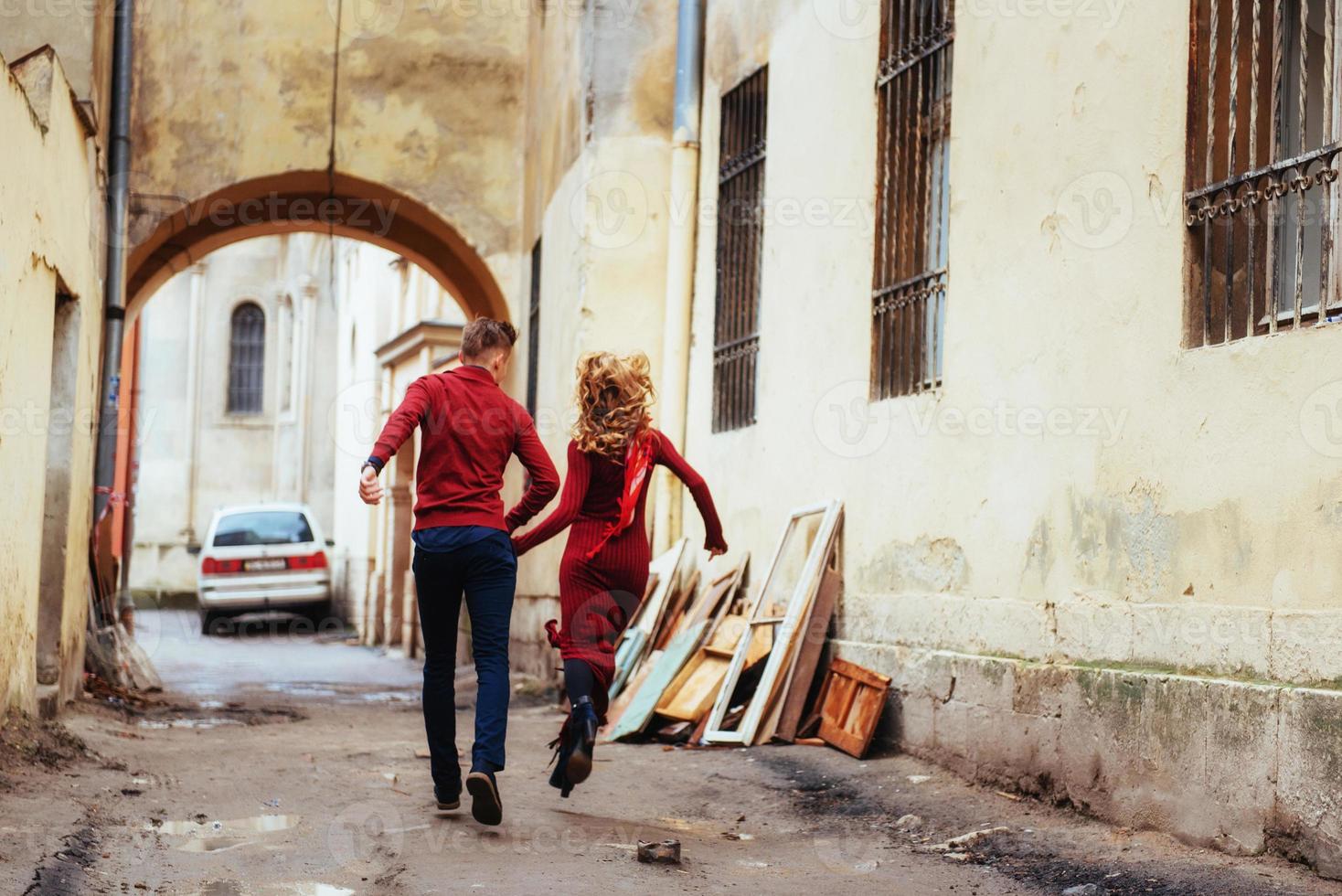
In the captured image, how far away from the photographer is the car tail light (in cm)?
2445

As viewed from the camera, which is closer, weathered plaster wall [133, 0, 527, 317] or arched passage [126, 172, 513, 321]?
weathered plaster wall [133, 0, 527, 317]

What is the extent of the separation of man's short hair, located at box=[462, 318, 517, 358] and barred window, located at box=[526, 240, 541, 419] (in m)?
7.53

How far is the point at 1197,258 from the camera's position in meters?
5.75

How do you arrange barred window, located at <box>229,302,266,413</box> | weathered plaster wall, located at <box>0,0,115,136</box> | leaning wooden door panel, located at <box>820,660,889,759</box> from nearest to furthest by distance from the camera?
leaning wooden door panel, located at <box>820,660,889,759</box>, weathered plaster wall, located at <box>0,0,115,136</box>, barred window, located at <box>229,302,266,413</box>

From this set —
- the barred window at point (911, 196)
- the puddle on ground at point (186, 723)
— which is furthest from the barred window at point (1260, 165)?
the puddle on ground at point (186, 723)

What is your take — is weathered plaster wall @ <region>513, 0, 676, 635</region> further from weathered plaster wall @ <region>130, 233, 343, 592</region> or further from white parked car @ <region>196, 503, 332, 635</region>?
weathered plaster wall @ <region>130, 233, 343, 592</region>

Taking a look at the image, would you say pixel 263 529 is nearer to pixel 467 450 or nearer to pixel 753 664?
pixel 753 664

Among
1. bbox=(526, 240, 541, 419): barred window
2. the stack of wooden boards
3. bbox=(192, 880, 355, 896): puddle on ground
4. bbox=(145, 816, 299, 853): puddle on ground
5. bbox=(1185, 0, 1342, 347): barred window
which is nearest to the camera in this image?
bbox=(192, 880, 355, 896): puddle on ground

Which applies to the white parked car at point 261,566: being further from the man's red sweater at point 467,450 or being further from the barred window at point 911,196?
the man's red sweater at point 467,450

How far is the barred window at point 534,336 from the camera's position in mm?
14008

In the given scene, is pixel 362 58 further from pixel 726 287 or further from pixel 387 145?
pixel 726 287

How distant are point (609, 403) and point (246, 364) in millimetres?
30700

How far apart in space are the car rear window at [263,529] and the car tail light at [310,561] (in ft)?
0.89

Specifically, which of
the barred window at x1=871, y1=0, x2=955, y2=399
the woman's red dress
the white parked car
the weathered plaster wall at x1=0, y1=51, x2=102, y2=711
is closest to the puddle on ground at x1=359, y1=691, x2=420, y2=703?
the weathered plaster wall at x1=0, y1=51, x2=102, y2=711
